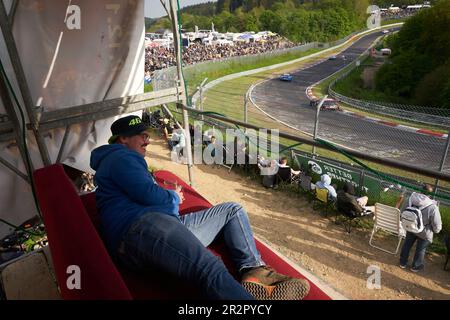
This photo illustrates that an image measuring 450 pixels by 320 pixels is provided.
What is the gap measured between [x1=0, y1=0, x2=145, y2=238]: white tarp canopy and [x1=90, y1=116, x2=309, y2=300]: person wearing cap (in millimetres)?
2010

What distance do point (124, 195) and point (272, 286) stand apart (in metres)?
1.35

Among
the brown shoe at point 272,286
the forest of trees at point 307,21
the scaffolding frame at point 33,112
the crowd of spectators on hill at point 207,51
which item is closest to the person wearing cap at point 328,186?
the scaffolding frame at point 33,112

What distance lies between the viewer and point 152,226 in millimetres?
2271

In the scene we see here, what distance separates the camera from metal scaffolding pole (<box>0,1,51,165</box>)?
3.33 metres

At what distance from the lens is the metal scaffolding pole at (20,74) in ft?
10.9

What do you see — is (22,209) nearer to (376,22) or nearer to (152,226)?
(152,226)

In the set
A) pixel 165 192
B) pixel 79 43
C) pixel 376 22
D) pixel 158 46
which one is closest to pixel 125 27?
pixel 79 43

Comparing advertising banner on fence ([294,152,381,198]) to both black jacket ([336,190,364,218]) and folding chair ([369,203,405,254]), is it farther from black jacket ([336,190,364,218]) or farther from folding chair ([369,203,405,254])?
folding chair ([369,203,405,254])

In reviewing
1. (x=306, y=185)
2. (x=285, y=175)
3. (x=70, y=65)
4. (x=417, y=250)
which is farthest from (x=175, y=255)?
(x=285, y=175)

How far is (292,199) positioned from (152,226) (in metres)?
7.80

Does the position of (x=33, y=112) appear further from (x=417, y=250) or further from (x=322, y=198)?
(x=322, y=198)

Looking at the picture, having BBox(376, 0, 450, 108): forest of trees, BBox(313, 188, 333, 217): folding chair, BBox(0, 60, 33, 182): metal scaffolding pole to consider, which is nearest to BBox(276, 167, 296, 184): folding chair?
BBox(313, 188, 333, 217): folding chair

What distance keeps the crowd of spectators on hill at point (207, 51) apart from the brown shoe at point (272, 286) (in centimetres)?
3519

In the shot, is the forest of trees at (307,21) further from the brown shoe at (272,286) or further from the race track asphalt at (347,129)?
the brown shoe at (272,286)
